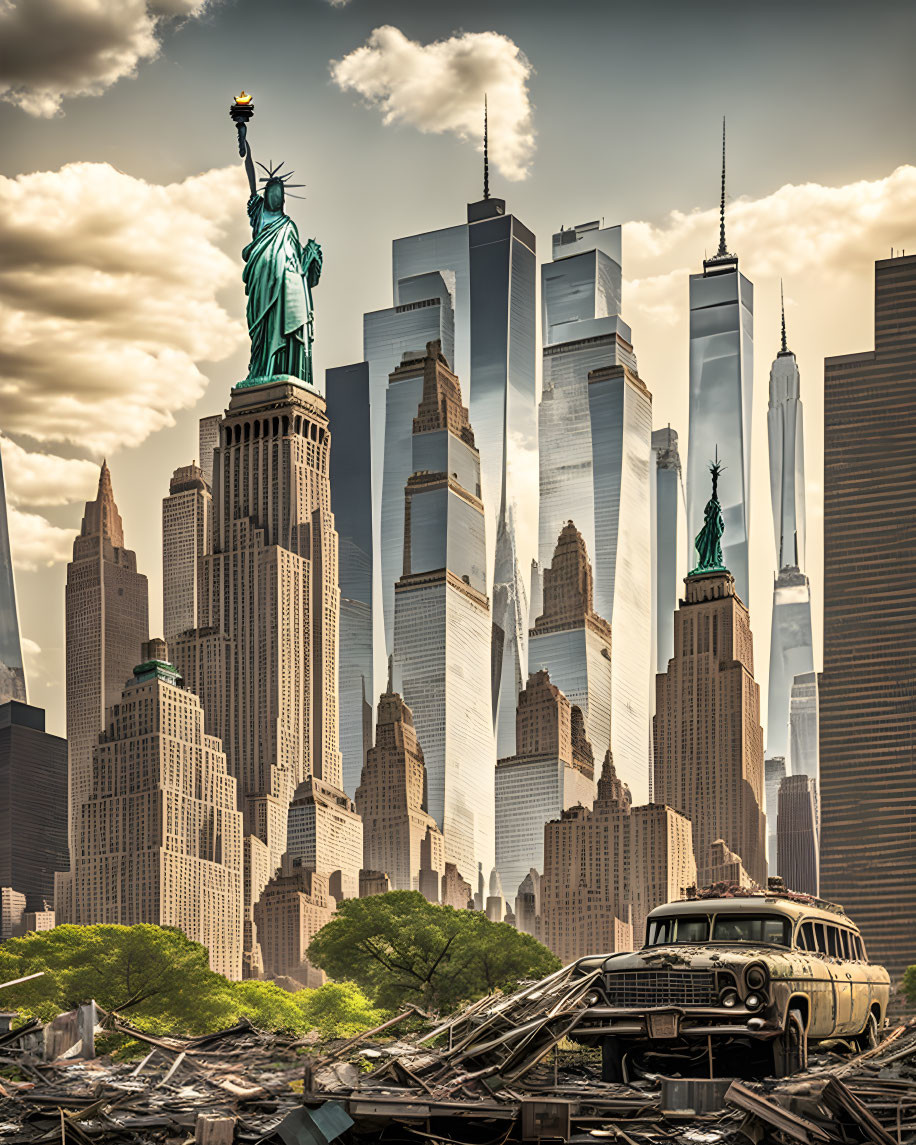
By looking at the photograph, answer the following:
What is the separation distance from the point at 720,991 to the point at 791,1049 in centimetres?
152

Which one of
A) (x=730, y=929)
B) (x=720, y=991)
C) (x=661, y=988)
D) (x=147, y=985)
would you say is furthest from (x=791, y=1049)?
(x=147, y=985)

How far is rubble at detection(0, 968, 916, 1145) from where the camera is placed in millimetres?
20875

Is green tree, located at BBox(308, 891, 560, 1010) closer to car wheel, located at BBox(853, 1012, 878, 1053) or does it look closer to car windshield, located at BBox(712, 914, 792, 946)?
car wheel, located at BBox(853, 1012, 878, 1053)

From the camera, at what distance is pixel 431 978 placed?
8788 centimetres

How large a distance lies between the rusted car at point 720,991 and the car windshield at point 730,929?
0.05ft

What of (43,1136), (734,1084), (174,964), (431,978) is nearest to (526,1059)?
(734,1084)

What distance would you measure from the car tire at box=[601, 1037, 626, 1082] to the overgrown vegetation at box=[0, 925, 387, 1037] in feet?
199

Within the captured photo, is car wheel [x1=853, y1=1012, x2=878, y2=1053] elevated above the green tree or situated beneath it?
situated beneath

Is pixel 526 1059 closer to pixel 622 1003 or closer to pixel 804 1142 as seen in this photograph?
pixel 622 1003

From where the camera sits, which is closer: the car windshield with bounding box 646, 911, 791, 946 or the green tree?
the car windshield with bounding box 646, 911, 791, 946

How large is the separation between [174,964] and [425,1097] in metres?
73.6

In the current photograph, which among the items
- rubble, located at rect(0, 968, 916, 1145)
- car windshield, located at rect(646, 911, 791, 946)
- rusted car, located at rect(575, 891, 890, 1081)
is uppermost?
car windshield, located at rect(646, 911, 791, 946)

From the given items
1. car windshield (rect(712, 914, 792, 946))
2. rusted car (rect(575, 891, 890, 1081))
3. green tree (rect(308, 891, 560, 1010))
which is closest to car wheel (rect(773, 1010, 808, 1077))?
rusted car (rect(575, 891, 890, 1081))

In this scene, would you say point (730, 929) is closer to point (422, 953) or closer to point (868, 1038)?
point (868, 1038)
